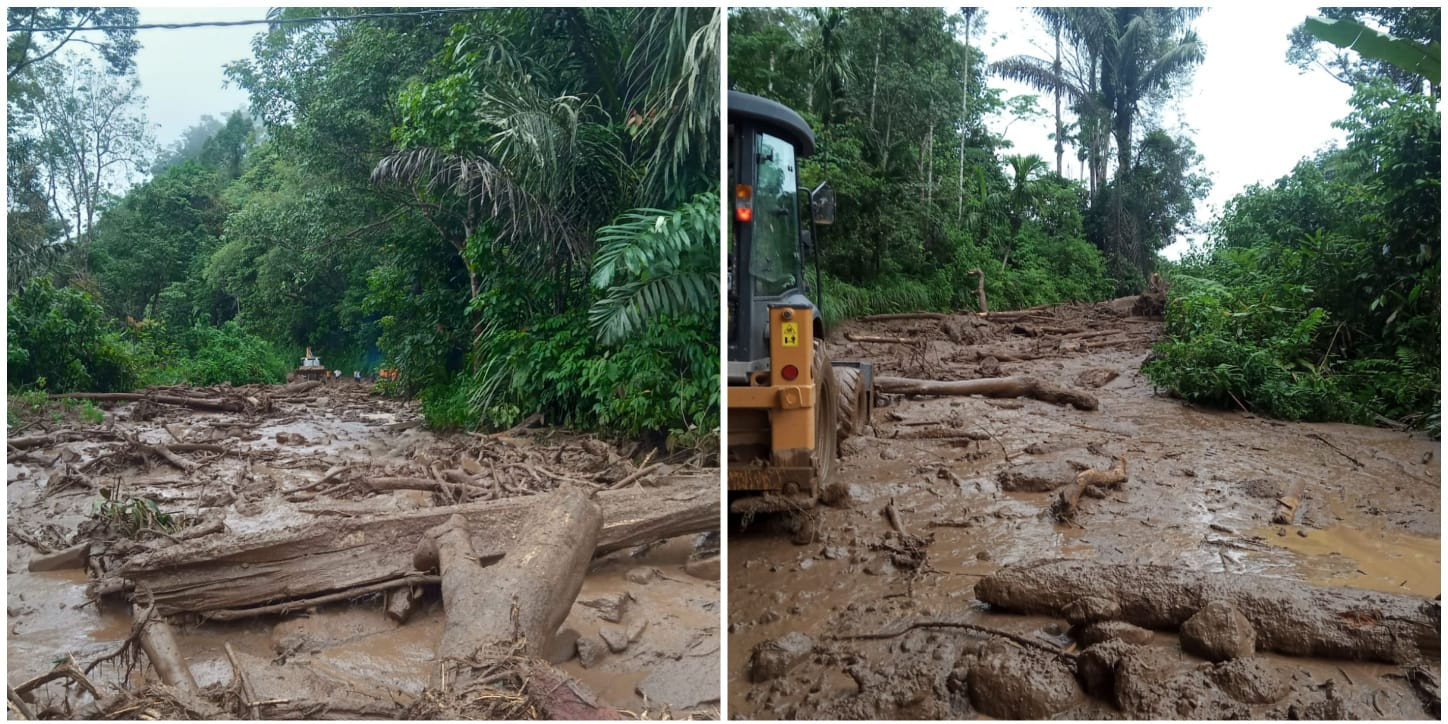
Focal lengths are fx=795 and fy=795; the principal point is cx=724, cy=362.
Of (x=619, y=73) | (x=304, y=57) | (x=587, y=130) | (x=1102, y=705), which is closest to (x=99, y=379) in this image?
(x=304, y=57)

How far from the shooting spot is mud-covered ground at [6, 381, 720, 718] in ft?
7.46

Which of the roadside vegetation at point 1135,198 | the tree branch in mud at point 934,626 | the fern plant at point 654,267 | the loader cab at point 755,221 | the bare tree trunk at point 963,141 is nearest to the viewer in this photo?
the tree branch in mud at point 934,626

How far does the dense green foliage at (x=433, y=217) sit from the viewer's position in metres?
Answer: 2.66

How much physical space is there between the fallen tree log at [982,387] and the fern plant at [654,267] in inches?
192

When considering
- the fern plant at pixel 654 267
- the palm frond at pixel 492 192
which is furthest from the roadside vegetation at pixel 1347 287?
the palm frond at pixel 492 192

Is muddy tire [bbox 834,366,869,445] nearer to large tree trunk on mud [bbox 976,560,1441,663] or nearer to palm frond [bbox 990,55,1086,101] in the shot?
large tree trunk on mud [bbox 976,560,1441,663]

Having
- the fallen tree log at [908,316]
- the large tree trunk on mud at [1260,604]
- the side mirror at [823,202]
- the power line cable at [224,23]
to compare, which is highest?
the power line cable at [224,23]

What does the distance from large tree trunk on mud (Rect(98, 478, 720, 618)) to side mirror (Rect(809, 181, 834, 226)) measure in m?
1.22

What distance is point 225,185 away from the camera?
9.09 feet

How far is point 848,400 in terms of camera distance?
16.6 feet

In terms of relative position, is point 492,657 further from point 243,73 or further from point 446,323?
point 243,73

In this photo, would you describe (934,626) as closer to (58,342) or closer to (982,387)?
(58,342)

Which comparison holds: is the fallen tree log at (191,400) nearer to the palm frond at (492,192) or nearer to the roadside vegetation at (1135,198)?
the palm frond at (492,192)

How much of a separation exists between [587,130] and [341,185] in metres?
0.95
